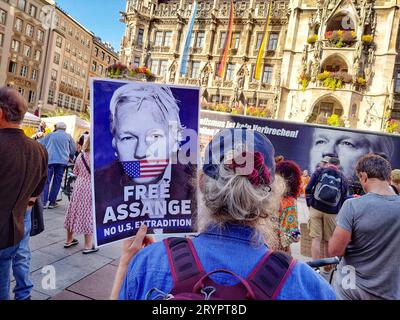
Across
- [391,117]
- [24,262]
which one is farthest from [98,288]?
[391,117]

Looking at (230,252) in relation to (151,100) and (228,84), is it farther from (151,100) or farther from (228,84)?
(228,84)

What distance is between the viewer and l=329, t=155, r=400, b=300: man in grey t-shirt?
2.35m

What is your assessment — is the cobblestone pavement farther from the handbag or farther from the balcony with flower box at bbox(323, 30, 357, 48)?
the balcony with flower box at bbox(323, 30, 357, 48)

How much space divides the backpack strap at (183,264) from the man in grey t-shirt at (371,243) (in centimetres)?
184

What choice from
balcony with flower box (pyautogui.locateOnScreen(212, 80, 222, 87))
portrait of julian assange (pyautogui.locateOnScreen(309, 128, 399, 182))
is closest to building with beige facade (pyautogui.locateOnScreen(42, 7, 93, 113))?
balcony with flower box (pyautogui.locateOnScreen(212, 80, 222, 87))

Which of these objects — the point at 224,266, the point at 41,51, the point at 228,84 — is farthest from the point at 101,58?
the point at 224,266

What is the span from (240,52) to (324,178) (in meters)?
29.8

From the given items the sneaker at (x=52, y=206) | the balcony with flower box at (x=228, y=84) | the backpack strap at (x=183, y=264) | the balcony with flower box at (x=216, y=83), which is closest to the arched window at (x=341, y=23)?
the balcony with flower box at (x=228, y=84)

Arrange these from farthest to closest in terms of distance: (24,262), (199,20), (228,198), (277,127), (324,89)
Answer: (199,20), (324,89), (277,127), (24,262), (228,198)

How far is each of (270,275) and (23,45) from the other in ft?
151

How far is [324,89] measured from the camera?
2403 centimetres

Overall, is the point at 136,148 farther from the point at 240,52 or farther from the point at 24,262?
the point at 240,52
